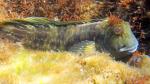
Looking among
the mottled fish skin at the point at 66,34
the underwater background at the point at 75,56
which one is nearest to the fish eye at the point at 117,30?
the mottled fish skin at the point at 66,34

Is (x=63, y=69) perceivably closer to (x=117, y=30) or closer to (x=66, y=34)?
(x=66, y=34)

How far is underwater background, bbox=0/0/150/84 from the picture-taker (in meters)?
6.91

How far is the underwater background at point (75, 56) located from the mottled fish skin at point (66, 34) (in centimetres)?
26

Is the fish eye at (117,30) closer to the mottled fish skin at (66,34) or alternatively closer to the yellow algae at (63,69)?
the mottled fish skin at (66,34)

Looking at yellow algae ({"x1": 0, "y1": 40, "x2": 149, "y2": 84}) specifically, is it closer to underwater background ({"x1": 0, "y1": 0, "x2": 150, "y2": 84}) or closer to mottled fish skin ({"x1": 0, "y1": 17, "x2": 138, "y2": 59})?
underwater background ({"x1": 0, "y1": 0, "x2": 150, "y2": 84})

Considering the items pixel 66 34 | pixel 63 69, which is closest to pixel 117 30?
pixel 66 34

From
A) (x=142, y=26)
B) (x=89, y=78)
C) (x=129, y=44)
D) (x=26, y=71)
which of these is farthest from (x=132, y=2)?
(x=26, y=71)

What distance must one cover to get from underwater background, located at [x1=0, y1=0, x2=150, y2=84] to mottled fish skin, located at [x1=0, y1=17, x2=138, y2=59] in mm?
258

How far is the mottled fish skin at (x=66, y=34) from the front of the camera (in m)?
7.96

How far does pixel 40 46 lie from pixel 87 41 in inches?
43.1

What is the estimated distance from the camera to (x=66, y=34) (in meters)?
8.22

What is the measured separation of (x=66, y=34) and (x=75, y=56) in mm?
816

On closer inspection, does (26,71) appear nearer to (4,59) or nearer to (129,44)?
(4,59)

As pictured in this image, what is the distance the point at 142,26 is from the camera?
30.2 ft
